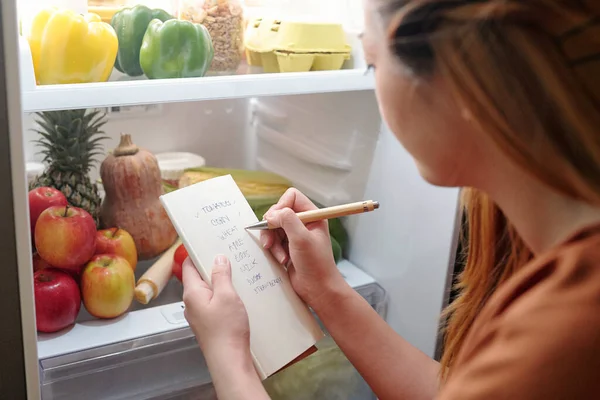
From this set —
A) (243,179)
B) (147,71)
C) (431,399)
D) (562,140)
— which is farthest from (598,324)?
(243,179)

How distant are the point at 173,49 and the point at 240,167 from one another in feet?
1.60

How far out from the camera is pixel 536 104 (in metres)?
0.50

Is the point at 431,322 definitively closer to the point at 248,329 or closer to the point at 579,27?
→ the point at 248,329

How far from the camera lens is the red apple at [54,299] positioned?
3.21 ft

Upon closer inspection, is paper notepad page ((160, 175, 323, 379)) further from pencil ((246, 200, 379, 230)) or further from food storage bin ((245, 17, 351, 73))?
food storage bin ((245, 17, 351, 73))

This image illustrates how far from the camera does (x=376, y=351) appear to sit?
2.89 feet

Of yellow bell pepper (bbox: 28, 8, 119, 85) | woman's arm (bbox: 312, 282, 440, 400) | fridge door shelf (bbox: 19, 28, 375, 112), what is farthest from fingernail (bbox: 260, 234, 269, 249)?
yellow bell pepper (bbox: 28, 8, 119, 85)

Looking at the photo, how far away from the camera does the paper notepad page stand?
0.84 meters

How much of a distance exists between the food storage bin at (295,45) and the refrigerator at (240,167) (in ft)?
0.11

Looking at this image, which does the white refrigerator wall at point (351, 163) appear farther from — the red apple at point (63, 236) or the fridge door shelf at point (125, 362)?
the fridge door shelf at point (125, 362)

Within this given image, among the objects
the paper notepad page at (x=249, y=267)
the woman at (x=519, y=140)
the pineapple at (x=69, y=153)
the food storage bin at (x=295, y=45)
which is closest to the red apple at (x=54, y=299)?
the pineapple at (x=69, y=153)

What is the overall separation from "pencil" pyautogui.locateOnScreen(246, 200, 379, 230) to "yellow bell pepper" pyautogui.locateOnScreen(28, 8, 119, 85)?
328 millimetres

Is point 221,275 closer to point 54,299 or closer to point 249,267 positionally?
point 249,267

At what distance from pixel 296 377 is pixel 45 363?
445mm
